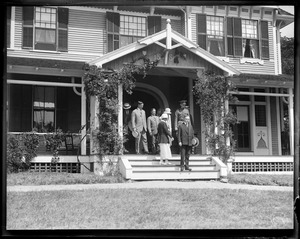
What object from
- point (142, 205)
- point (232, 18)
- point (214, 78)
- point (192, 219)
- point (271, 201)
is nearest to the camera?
A: point (192, 219)

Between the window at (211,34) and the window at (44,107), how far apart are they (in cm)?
574

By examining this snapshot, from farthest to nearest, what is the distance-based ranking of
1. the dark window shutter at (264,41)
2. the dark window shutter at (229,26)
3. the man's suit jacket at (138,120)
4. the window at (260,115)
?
the dark window shutter at (264,41), the window at (260,115), the dark window shutter at (229,26), the man's suit jacket at (138,120)

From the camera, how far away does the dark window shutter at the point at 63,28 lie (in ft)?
46.9

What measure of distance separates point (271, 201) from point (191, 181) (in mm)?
2831

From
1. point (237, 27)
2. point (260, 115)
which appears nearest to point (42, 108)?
point (237, 27)

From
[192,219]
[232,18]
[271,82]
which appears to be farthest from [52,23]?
[192,219]

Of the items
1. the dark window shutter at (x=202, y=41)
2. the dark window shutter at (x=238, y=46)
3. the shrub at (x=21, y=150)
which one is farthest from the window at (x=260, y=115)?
the shrub at (x=21, y=150)

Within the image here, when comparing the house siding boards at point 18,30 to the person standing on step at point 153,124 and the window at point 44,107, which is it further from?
the person standing on step at point 153,124

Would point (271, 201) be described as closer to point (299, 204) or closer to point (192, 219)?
point (192, 219)

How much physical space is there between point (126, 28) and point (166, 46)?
329 centimetres

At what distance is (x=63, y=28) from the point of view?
47.1 feet

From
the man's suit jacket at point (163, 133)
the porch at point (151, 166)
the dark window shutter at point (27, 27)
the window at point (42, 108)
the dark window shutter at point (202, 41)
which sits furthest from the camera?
the dark window shutter at point (202, 41)

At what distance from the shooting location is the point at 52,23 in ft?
46.8

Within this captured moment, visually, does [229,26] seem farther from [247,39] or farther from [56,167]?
[56,167]
